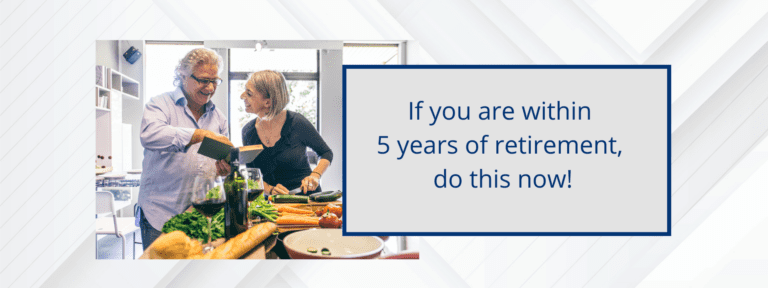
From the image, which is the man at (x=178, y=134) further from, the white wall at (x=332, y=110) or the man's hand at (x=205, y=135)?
the white wall at (x=332, y=110)

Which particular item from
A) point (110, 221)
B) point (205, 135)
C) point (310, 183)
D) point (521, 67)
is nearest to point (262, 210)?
point (310, 183)

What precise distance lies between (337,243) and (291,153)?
0.39m

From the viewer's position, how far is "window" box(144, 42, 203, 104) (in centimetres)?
131

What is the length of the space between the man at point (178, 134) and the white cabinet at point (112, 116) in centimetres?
6

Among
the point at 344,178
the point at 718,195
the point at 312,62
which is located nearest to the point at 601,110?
the point at 718,195

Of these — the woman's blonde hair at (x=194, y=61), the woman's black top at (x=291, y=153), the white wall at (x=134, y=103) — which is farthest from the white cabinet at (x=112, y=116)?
the woman's black top at (x=291, y=153)

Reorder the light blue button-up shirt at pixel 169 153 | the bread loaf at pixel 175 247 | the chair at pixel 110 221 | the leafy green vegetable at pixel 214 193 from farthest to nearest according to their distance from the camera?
the light blue button-up shirt at pixel 169 153
the chair at pixel 110 221
the bread loaf at pixel 175 247
the leafy green vegetable at pixel 214 193

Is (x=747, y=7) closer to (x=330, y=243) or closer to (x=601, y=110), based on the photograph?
(x=601, y=110)

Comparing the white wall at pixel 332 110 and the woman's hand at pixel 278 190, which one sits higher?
the white wall at pixel 332 110

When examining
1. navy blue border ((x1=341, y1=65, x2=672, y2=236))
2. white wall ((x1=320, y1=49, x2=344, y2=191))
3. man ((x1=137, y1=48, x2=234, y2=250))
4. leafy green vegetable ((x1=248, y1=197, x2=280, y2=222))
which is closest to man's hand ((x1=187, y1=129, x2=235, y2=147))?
man ((x1=137, y1=48, x2=234, y2=250))

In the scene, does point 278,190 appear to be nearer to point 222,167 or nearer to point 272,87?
point 222,167

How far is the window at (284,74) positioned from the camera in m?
1.35

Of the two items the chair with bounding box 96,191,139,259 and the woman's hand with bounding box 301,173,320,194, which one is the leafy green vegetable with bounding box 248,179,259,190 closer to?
the woman's hand with bounding box 301,173,320,194

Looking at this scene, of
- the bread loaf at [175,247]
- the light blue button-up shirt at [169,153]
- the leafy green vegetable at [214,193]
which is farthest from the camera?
the light blue button-up shirt at [169,153]
